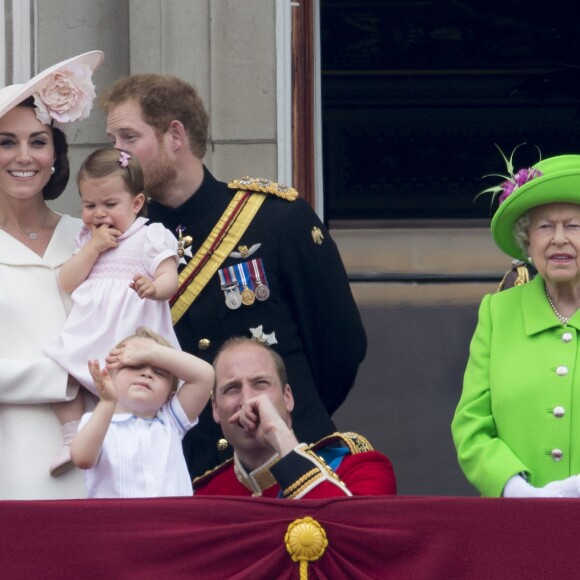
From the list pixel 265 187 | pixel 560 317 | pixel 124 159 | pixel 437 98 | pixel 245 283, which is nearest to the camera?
pixel 560 317

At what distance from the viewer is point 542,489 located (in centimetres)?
441

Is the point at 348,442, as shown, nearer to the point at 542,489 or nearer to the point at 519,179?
the point at 542,489

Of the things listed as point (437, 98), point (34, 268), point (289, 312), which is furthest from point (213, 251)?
point (437, 98)

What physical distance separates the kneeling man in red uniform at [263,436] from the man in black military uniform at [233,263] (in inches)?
8.6

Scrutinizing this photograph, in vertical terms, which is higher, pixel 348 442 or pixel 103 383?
pixel 103 383

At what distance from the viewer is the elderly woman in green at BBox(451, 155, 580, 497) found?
4.48m

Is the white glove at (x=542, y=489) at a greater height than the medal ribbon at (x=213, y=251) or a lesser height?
lesser

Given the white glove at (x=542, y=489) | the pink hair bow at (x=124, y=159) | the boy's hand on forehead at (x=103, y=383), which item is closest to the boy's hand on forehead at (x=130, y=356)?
the boy's hand on forehead at (x=103, y=383)

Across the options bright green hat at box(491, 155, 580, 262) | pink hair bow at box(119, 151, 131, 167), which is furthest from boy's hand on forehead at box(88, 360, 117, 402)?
bright green hat at box(491, 155, 580, 262)

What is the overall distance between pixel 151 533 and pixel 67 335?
67 centimetres

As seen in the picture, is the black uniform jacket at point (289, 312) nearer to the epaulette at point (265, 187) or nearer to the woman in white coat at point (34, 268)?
the epaulette at point (265, 187)

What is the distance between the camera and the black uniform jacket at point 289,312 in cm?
503

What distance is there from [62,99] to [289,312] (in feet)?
2.74

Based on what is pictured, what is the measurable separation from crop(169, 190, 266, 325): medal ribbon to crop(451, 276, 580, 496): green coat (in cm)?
77
